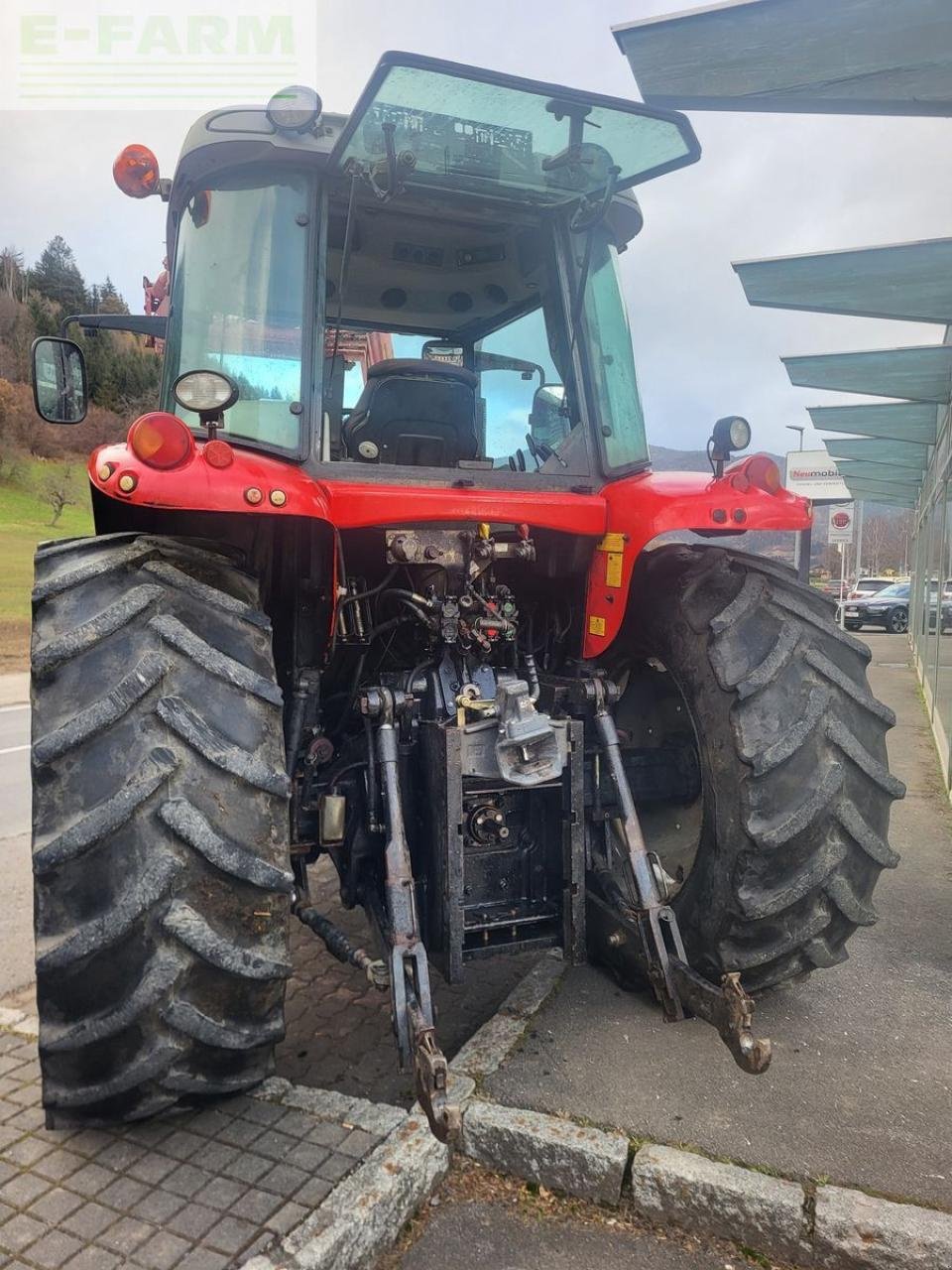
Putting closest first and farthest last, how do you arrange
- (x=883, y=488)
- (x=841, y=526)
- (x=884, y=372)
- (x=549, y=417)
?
1. (x=549, y=417)
2. (x=884, y=372)
3. (x=883, y=488)
4. (x=841, y=526)

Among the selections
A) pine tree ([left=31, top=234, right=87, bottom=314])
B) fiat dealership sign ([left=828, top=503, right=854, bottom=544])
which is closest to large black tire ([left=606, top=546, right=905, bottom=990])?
fiat dealership sign ([left=828, top=503, right=854, bottom=544])

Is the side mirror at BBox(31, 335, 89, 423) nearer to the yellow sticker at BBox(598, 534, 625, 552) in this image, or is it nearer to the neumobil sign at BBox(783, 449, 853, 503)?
the yellow sticker at BBox(598, 534, 625, 552)

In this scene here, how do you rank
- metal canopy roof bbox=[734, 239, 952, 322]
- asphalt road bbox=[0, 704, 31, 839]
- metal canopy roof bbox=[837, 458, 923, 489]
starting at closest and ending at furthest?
metal canopy roof bbox=[734, 239, 952, 322], asphalt road bbox=[0, 704, 31, 839], metal canopy roof bbox=[837, 458, 923, 489]

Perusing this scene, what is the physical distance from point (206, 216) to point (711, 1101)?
3317 millimetres

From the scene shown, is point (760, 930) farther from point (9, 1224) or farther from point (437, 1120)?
point (9, 1224)

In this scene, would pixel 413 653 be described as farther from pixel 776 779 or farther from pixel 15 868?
pixel 15 868

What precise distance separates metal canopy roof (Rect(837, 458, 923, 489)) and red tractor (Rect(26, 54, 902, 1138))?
44.5 feet

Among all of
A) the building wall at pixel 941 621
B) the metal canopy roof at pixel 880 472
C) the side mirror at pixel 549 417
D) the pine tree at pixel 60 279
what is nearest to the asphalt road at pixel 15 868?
the side mirror at pixel 549 417

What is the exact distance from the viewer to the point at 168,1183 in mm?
2309

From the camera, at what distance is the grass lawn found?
1891cm

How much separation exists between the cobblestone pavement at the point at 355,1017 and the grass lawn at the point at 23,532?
23.8 ft

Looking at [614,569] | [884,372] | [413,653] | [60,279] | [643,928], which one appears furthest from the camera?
[60,279]

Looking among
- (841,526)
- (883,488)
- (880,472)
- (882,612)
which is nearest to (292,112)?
(880,472)

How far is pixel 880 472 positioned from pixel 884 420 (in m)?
6.27
